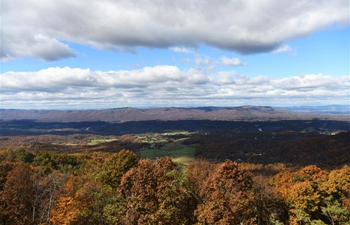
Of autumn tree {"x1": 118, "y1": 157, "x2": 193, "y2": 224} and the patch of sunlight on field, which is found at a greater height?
autumn tree {"x1": 118, "y1": 157, "x2": 193, "y2": 224}

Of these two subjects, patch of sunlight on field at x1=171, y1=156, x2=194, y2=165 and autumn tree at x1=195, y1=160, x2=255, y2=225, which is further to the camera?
patch of sunlight on field at x1=171, y1=156, x2=194, y2=165

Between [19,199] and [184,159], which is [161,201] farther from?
[184,159]

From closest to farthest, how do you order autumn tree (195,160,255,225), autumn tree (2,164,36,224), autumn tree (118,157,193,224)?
autumn tree (118,157,193,224) < autumn tree (195,160,255,225) < autumn tree (2,164,36,224)

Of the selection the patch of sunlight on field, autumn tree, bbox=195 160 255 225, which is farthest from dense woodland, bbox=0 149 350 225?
the patch of sunlight on field

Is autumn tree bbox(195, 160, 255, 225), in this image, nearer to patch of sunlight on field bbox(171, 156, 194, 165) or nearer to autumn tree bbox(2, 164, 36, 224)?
autumn tree bbox(2, 164, 36, 224)

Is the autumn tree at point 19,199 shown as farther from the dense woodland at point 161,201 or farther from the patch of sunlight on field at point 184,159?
the patch of sunlight on field at point 184,159

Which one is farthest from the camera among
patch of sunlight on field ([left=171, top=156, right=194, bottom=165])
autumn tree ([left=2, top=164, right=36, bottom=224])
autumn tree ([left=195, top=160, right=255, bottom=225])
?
patch of sunlight on field ([left=171, top=156, right=194, bottom=165])

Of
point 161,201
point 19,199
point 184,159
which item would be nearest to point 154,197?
point 161,201

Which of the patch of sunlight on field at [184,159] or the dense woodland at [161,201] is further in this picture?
the patch of sunlight on field at [184,159]

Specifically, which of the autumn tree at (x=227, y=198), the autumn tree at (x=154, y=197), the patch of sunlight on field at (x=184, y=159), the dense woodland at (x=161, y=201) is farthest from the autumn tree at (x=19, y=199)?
the patch of sunlight on field at (x=184, y=159)

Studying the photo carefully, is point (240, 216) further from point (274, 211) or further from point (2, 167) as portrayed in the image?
point (2, 167)

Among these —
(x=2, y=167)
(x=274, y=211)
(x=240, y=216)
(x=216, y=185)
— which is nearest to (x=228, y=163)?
(x=216, y=185)
